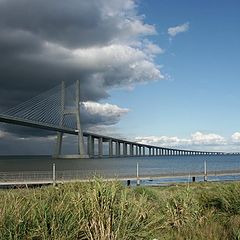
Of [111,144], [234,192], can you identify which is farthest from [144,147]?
[234,192]

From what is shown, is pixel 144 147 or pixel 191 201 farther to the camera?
pixel 144 147

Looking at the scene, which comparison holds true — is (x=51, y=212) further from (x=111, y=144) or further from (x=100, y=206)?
(x=111, y=144)

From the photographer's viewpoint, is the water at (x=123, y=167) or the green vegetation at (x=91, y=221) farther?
the water at (x=123, y=167)

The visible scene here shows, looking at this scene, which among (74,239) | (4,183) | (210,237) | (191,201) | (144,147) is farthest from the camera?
(144,147)

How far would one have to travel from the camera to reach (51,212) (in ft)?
19.9

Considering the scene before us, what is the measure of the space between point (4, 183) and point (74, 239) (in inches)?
832

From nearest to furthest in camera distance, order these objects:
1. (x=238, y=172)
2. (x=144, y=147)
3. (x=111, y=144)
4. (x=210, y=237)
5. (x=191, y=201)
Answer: (x=210, y=237)
(x=191, y=201)
(x=238, y=172)
(x=111, y=144)
(x=144, y=147)

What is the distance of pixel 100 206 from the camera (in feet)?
20.4

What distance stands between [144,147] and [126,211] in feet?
435

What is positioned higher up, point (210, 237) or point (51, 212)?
point (51, 212)

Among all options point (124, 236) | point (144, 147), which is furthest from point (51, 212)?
point (144, 147)

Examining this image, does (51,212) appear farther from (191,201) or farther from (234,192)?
(234,192)

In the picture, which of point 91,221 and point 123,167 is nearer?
point 91,221

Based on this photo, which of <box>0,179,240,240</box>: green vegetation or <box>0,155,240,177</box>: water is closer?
<box>0,179,240,240</box>: green vegetation
